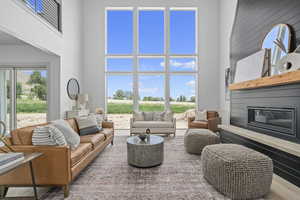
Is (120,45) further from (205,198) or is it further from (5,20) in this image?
(205,198)

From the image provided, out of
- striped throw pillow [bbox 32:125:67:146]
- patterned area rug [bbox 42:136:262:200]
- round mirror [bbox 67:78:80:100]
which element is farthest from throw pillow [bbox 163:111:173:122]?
striped throw pillow [bbox 32:125:67:146]

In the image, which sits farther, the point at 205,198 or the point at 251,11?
the point at 251,11

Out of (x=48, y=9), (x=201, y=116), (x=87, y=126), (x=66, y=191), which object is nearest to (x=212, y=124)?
(x=201, y=116)

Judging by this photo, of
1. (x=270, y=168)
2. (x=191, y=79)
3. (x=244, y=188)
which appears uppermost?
(x=191, y=79)

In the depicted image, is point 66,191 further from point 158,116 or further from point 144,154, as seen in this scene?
point 158,116

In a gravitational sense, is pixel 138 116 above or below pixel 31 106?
below

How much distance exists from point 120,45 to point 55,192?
5.69 metres

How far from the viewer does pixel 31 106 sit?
4.90 m

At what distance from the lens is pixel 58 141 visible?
7.07 feet

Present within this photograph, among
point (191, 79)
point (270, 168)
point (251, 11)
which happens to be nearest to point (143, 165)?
point (270, 168)

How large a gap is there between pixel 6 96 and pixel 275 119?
655 cm

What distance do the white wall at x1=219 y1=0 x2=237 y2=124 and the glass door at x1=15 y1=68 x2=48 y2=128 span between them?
18.7 feet

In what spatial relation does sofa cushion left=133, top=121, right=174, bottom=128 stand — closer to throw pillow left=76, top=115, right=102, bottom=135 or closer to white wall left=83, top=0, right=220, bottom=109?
throw pillow left=76, top=115, right=102, bottom=135

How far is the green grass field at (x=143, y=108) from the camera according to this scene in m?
6.84
